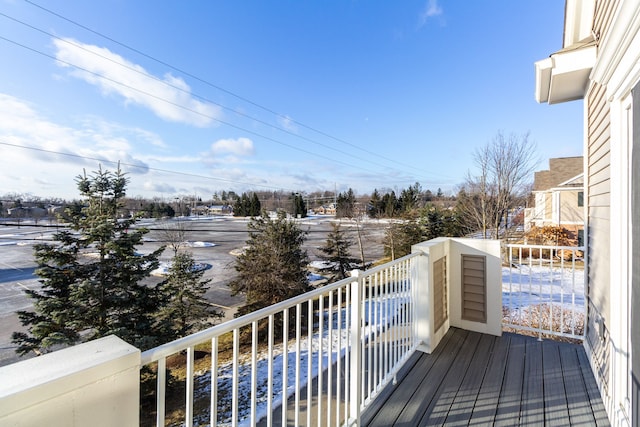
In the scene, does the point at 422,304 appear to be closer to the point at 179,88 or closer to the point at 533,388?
the point at 533,388

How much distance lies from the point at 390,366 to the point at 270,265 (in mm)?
7432

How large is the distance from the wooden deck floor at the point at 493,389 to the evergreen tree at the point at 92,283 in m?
5.77

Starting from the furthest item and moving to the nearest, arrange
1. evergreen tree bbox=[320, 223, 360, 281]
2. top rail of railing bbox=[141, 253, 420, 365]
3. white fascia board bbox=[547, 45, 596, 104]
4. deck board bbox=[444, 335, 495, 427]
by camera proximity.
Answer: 1. evergreen tree bbox=[320, 223, 360, 281]
2. white fascia board bbox=[547, 45, 596, 104]
3. deck board bbox=[444, 335, 495, 427]
4. top rail of railing bbox=[141, 253, 420, 365]

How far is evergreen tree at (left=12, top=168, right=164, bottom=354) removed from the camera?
5.96 metres

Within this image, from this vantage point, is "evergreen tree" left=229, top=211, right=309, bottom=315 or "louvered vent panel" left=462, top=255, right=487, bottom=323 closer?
"louvered vent panel" left=462, top=255, right=487, bottom=323

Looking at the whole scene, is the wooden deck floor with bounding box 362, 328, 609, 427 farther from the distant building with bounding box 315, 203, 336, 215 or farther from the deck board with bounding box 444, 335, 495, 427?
the distant building with bounding box 315, 203, 336, 215

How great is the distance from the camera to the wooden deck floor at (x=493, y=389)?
77.4 inches

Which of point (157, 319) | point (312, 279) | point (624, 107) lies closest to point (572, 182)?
point (312, 279)

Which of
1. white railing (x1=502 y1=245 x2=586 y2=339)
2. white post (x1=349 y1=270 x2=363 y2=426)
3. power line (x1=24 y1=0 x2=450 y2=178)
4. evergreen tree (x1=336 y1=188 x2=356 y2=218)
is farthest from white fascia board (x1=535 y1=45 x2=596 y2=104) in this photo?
evergreen tree (x1=336 y1=188 x2=356 y2=218)

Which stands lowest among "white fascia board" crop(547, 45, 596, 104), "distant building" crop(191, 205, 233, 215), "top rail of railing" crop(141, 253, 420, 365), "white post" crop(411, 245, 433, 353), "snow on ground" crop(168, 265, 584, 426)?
"snow on ground" crop(168, 265, 584, 426)

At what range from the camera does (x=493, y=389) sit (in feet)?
7.41

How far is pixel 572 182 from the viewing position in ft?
43.2

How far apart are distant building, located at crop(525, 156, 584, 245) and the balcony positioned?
1166 cm

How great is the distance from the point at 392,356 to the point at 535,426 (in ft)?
3.17
